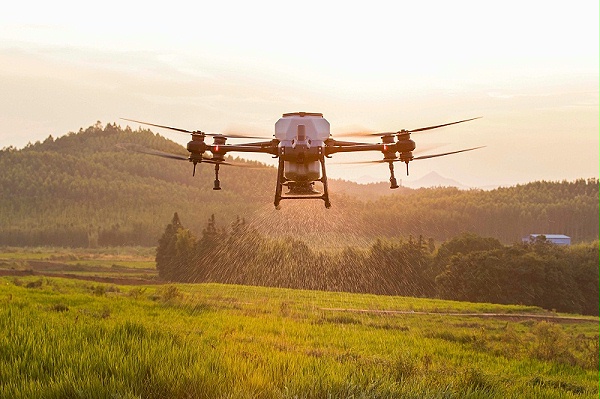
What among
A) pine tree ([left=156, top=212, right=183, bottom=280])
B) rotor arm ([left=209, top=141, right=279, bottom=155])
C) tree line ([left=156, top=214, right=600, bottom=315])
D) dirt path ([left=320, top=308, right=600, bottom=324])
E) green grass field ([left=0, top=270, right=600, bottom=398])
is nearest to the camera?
green grass field ([left=0, top=270, right=600, bottom=398])

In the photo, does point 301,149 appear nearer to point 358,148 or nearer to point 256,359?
point 358,148

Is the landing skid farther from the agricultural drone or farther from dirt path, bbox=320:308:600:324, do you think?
dirt path, bbox=320:308:600:324

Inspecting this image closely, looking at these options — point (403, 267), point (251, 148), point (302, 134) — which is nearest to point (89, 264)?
point (403, 267)

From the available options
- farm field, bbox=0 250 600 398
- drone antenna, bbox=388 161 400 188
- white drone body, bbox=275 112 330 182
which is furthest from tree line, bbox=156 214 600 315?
white drone body, bbox=275 112 330 182

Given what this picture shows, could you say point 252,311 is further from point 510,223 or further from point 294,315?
point 510,223

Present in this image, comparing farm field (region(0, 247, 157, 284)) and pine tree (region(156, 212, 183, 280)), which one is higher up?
pine tree (region(156, 212, 183, 280))

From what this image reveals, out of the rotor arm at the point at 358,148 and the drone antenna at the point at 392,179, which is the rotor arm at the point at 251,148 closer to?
the rotor arm at the point at 358,148
